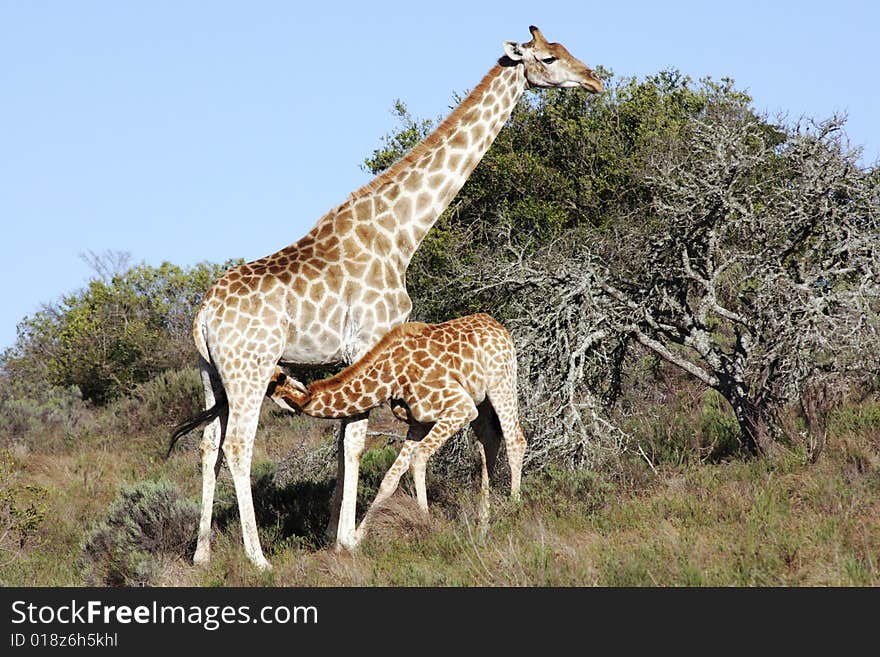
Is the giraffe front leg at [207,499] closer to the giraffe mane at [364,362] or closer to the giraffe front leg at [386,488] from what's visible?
the giraffe mane at [364,362]

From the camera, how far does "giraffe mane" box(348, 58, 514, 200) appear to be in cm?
1000

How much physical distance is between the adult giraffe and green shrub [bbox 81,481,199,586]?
84 centimetres

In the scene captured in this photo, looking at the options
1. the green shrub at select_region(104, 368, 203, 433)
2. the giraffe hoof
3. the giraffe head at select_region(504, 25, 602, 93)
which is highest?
the giraffe head at select_region(504, 25, 602, 93)

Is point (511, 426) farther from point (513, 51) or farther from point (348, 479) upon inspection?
point (513, 51)

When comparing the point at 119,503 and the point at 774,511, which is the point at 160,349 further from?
the point at 774,511

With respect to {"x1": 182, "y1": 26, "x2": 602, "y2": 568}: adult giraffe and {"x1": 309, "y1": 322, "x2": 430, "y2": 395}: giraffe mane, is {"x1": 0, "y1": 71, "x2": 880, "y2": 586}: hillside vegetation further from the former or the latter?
{"x1": 309, "y1": 322, "x2": 430, "y2": 395}: giraffe mane

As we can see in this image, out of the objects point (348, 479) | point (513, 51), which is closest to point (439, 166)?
point (513, 51)

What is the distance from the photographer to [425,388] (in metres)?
9.37

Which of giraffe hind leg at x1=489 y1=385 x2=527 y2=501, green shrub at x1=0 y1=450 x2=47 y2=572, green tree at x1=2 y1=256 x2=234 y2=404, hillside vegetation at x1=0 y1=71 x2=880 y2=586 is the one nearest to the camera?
hillside vegetation at x1=0 y1=71 x2=880 y2=586

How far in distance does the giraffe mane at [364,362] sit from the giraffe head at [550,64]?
2.88m

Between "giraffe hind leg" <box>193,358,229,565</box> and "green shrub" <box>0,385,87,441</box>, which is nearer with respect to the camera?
"giraffe hind leg" <box>193,358,229,565</box>

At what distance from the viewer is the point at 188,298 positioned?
2720cm

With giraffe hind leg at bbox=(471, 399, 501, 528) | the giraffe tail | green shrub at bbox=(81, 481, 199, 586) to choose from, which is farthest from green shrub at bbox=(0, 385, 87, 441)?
giraffe hind leg at bbox=(471, 399, 501, 528)

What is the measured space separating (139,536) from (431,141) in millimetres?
4825
